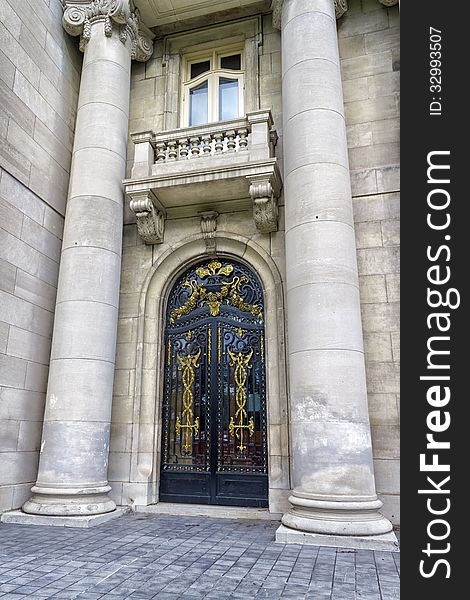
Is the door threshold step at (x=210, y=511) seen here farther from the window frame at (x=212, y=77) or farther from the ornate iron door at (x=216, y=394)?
the window frame at (x=212, y=77)

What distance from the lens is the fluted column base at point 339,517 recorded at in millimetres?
6477

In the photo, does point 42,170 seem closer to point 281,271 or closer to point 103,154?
point 103,154

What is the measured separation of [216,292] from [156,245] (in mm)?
1785

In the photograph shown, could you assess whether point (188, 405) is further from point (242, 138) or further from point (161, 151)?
point (242, 138)

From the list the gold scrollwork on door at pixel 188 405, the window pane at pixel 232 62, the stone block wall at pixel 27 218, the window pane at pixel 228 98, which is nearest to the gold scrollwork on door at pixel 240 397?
the gold scrollwork on door at pixel 188 405

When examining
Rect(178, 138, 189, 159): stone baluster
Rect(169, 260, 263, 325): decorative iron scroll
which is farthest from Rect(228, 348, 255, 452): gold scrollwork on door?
Rect(178, 138, 189, 159): stone baluster

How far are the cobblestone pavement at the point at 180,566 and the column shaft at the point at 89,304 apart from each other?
987 mm

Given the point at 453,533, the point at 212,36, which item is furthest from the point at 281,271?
the point at 212,36

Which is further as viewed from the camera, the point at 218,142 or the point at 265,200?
the point at 218,142

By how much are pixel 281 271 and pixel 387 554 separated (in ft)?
17.8

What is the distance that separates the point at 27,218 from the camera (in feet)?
30.7

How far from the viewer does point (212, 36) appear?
1226 centimetres

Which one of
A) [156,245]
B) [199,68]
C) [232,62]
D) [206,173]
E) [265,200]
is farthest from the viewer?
[199,68]

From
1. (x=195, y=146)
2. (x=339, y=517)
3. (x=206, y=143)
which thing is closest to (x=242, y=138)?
(x=206, y=143)
